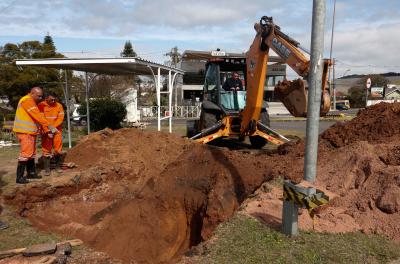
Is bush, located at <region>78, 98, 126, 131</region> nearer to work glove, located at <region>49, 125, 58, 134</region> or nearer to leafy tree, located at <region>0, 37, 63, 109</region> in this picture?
work glove, located at <region>49, 125, 58, 134</region>

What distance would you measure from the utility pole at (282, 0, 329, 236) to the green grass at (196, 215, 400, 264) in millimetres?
239

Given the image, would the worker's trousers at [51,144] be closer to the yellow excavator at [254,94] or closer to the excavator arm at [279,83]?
the yellow excavator at [254,94]

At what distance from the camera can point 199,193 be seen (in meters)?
7.36

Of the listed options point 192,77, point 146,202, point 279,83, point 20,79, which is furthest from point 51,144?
point 192,77

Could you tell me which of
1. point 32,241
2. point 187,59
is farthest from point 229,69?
point 187,59

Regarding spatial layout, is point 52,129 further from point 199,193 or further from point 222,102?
point 222,102

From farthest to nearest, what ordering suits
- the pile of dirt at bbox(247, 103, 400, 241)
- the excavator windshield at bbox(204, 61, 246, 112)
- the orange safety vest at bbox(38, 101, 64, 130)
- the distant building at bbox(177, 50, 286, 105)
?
1. the distant building at bbox(177, 50, 286, 105)
2. the excavator windshield at bbox(204, 61, 246, 112)
3. the orange safety vest at bbox(38, 101, 64, 130)
4. the pile of dirt at bbox(247, 103, 400, 241)

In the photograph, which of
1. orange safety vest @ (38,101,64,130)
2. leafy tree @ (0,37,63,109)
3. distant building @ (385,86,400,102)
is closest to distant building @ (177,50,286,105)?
leafy tree @ (0,37,63,109)

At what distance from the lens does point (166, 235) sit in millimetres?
7094

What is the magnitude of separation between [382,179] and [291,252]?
7.10 ft

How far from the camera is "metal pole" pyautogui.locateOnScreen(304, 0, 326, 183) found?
4.86 metres

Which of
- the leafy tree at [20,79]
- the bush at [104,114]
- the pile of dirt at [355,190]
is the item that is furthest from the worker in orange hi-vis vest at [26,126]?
the leafy tree at [20,79]

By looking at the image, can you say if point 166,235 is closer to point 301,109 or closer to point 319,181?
point 319,181

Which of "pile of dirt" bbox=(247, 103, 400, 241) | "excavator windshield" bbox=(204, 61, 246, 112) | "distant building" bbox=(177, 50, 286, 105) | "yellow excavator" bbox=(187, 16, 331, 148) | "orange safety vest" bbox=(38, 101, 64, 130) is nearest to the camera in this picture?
"pile of dirt" bbox=(247, 103, 400, 241)
